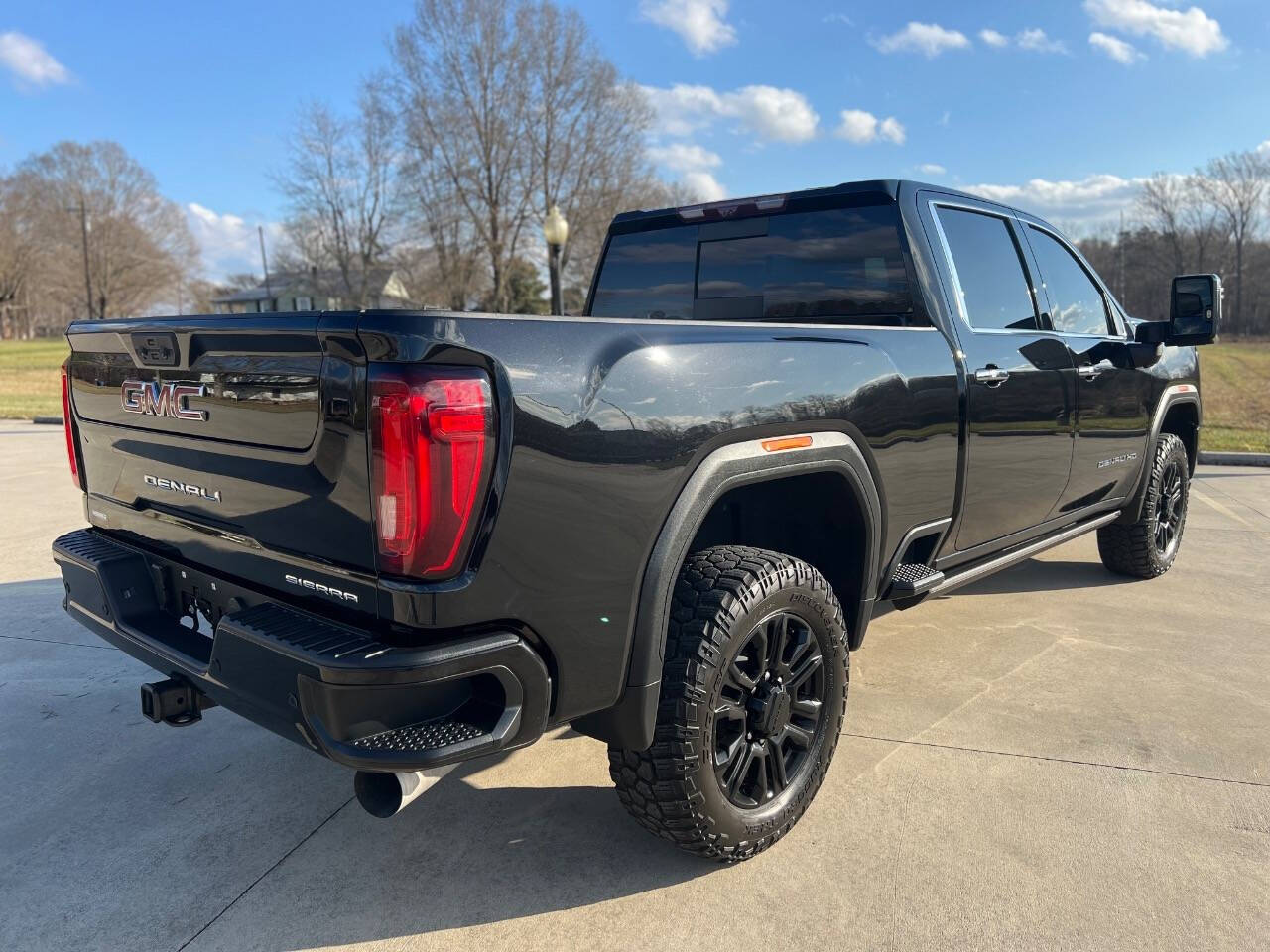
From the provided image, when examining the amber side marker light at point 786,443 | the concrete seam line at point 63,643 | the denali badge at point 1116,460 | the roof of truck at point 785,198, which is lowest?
the concrete seam line at point 63,643

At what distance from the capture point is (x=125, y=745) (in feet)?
11.0

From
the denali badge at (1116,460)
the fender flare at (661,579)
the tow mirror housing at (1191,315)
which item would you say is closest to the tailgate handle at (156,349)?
the fender flare at (661,579)

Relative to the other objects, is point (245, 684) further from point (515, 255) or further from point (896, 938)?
point (515, 255)

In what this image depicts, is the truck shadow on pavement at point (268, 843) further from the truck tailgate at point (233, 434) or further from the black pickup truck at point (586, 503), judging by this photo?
the truck tailgate at point (233, 434)

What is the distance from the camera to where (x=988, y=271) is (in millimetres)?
3725

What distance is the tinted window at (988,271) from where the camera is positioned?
11.6 ft

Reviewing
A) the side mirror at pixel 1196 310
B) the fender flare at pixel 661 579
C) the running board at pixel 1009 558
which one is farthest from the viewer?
the side mirror at pixel 1196 310

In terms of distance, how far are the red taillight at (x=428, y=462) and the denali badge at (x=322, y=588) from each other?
5.6 inches

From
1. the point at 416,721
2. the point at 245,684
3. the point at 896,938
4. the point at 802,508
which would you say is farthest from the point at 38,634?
the point at 896,938

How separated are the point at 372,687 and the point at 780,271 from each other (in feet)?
8.27

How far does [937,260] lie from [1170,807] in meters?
2.03

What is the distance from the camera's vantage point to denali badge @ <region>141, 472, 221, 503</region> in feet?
7.54

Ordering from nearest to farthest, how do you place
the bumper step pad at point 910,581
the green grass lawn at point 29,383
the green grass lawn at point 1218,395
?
the bumper step pad at point 910,581, the green grass lawn at point 1218,395, the green grass lawn at point 29,383

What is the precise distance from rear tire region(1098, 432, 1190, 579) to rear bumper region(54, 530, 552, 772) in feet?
14.4
